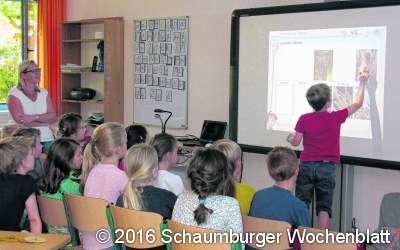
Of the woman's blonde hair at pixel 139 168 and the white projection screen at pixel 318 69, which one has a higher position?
the white projection screen at pixel 318 69

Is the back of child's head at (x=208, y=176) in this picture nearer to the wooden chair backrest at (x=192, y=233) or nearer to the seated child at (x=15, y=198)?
the wooden chair backrest at (x=192, y=233)

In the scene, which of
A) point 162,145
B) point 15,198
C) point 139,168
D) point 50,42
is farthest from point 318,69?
point 50,42

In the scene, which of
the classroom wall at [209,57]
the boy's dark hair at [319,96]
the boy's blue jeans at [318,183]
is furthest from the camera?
the classroom wall at [209,57]

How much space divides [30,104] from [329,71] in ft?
8.59

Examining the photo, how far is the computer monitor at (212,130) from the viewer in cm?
550

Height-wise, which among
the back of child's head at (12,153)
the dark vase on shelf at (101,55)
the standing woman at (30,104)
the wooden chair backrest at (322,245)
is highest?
the dark vase on shelf at (101,55)

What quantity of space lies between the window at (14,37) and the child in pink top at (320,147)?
15.1 feet

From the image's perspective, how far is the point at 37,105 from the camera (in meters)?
4.84

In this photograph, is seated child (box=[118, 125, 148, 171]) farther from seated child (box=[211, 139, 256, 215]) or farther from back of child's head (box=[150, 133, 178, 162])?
seated child (box=[211, 139, 256, 215])

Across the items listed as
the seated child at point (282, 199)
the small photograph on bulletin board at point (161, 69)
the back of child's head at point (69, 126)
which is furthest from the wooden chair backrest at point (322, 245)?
the small photograph on bulletin board at point (161, 69)

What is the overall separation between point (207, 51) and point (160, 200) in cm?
321

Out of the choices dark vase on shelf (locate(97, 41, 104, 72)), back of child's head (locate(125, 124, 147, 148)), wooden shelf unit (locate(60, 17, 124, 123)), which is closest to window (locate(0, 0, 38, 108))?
wooden shelf unit (locate(60, 17, 124, 123))

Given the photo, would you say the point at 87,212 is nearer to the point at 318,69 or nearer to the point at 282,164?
the point at 282,164

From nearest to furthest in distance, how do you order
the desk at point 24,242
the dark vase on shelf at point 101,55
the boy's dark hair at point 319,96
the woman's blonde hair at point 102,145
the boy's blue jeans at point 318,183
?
1. the desk at point 24,242
2. the woman's blonde hair at point 102,145
3. the boy's dark hair at point 319,96
4. the boy's blue jeans at point 318,183
5. the dark vase on shelf at point 101,55
